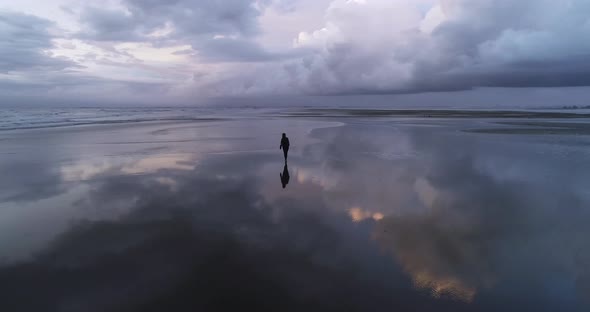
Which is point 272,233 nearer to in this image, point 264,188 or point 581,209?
point 264,188

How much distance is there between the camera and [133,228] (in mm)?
9164

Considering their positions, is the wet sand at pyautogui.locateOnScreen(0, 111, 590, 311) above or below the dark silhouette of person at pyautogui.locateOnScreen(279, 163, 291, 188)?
below

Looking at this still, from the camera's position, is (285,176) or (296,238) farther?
(285,176)

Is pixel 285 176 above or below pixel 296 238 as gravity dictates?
above

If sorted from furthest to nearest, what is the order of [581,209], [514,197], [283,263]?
[514,197]
[581,209]
[283,263]

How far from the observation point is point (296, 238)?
847 cm

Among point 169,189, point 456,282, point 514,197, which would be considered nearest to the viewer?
point 456,282

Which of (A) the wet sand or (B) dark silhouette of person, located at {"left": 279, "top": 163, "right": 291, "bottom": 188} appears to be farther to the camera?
(B) dark silhouette of person, located at {"left": 279, "top": 163, "right": 291, "bottom": 188}

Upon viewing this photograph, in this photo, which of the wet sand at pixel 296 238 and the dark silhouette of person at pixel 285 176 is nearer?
the wet sand at pixel 296 238

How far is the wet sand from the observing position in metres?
6.07

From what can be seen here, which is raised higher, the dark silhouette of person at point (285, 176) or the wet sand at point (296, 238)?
the dark silhouette of person at point (285, 176)

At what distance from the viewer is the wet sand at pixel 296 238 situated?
607 centimetres

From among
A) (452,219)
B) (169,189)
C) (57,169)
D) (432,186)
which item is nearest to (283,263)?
(452,219)

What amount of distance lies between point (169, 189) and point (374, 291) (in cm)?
944
